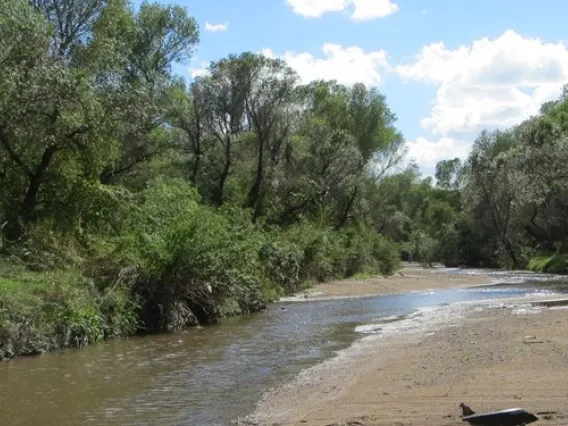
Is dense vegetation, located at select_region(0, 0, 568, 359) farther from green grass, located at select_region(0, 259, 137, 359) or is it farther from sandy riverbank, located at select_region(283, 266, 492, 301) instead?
sandy riverbank, located at select_region(283, 266, 492, 301)

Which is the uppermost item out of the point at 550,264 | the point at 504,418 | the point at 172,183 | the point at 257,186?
the point at 257,186

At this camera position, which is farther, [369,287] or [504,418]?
[369,287]

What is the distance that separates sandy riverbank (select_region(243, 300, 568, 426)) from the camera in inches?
381

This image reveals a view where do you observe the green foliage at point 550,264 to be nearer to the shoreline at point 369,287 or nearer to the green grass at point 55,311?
the shoreline at point 369,287

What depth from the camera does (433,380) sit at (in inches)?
→ 473

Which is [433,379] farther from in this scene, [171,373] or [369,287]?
[369,287]

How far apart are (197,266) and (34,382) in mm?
9523

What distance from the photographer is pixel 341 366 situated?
1505 cm

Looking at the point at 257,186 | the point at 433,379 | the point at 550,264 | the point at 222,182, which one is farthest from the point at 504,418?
the point at 550,264

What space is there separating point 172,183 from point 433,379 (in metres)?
19.9

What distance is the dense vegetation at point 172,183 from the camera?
73.5 ft

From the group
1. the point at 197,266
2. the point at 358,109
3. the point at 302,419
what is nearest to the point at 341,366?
the point at 302,419

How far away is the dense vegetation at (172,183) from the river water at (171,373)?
71.3 inches

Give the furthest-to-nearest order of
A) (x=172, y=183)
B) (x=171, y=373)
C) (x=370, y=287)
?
(x=370, y=287), (x=172, y=183), (x=171, y=373)
